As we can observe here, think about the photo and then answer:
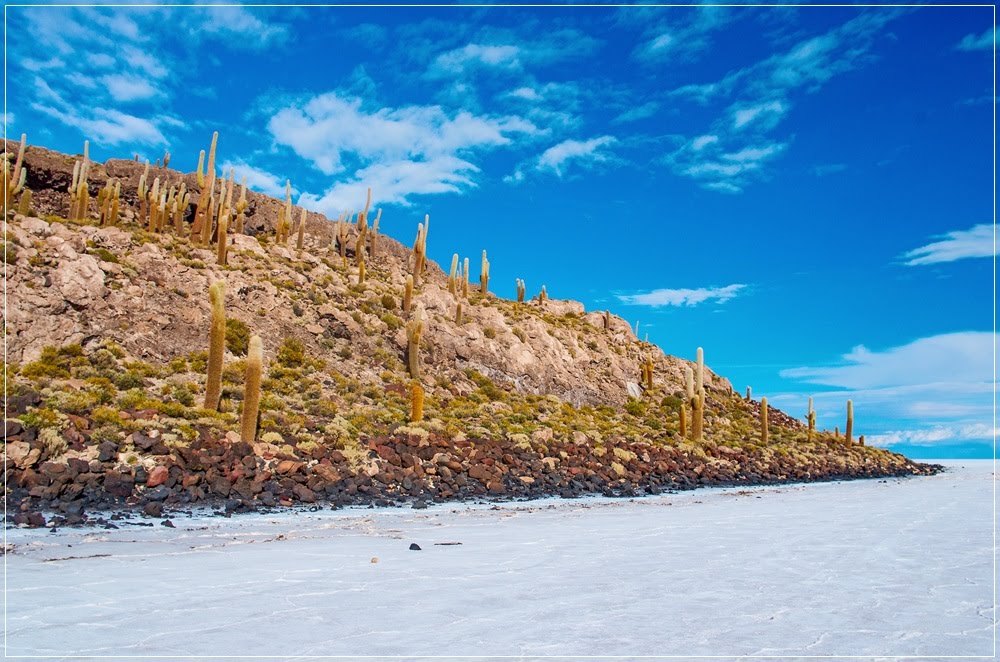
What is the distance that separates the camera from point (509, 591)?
6.27 metres

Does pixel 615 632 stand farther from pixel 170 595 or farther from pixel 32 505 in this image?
pixel 32 505

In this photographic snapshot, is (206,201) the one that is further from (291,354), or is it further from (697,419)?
(697,419)

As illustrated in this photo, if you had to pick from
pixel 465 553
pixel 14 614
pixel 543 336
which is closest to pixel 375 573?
pixel 465 553

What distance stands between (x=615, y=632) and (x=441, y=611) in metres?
1.47

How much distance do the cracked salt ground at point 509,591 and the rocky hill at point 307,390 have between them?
5.70 meters

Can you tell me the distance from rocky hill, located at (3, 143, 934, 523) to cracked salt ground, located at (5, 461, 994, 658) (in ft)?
18.7

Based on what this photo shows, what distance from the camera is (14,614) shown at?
5449mm

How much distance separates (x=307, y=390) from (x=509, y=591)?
22387 mm

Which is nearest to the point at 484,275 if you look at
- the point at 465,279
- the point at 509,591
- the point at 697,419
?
the point at 465,279

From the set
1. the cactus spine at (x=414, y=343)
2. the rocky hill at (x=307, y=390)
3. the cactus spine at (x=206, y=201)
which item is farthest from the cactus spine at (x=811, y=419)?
the cactus spine at (x=206, y=201)

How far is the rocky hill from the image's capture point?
16969 millimetres

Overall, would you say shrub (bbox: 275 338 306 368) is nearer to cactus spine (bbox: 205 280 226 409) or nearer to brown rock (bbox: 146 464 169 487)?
cactus spine (bbox: 205 280 226 409)

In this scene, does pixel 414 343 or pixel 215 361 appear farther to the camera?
pixel 414 343

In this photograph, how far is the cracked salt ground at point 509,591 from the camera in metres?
4.58
